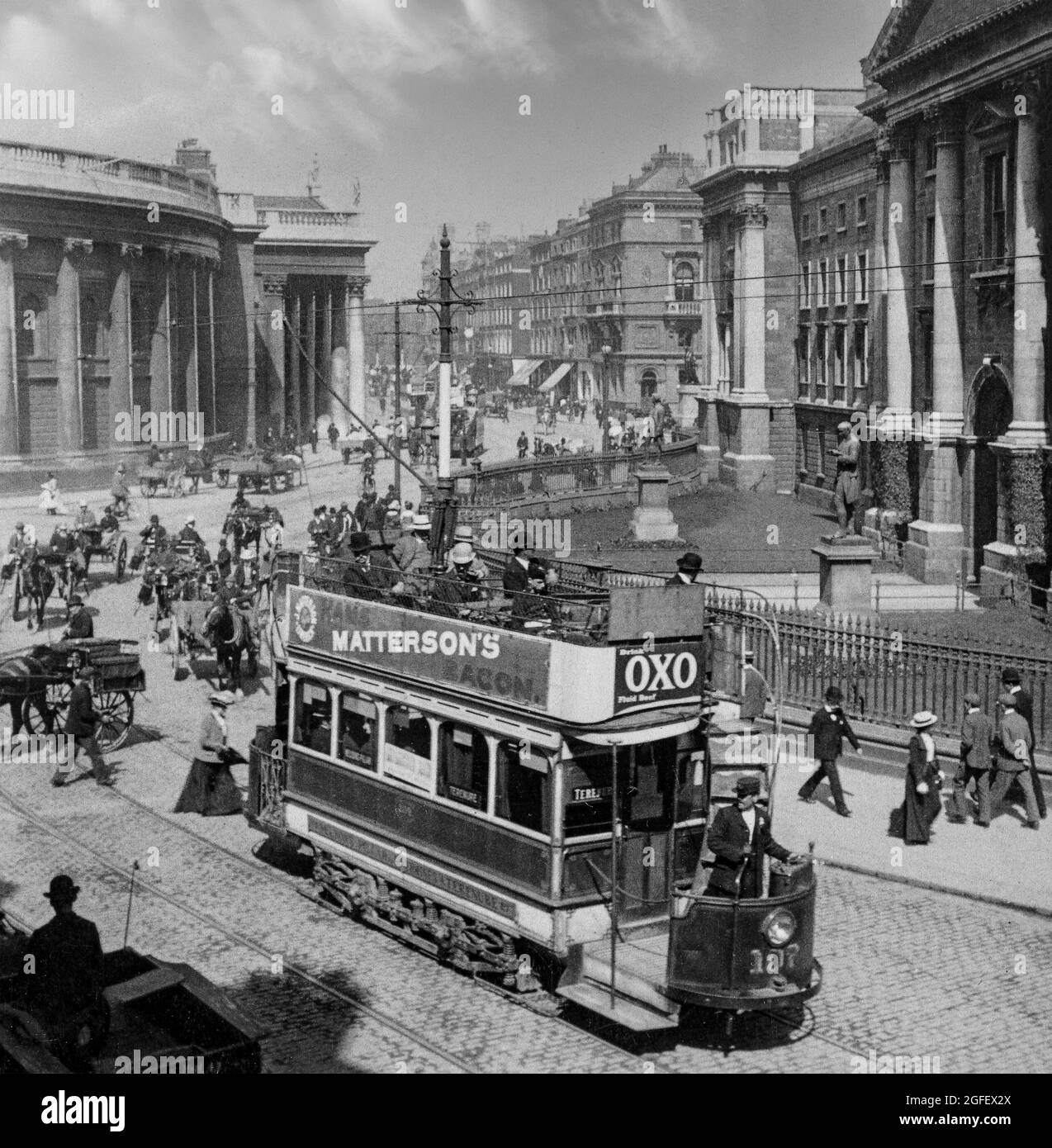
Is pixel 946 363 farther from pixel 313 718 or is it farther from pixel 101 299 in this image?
pixel 101 299

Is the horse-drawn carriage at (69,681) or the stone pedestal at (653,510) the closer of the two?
the horse-drawn carriage at (69,681)

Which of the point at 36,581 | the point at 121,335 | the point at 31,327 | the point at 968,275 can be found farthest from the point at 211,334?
the point at 36,581

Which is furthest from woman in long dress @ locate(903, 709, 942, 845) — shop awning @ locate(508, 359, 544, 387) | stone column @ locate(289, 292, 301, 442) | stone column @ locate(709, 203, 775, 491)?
shop awning @ locate(508, 359, 544, 387)

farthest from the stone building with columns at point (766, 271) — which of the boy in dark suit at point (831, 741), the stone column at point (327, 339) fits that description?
the boy in dark suit at point (831, 741)

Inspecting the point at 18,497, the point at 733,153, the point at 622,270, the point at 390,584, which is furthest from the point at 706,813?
the point at 622,270

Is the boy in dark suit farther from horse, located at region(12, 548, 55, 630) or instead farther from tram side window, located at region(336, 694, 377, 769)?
horse, located at region(12, 548, 55, 630)

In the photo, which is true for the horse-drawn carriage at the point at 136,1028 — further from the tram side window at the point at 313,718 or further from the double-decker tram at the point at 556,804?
the tram side window at the point at 313,718
